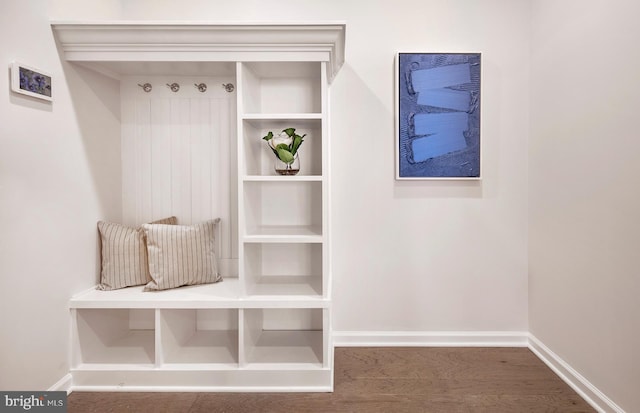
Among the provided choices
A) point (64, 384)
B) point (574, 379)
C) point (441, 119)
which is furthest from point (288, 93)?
point (574, 379)

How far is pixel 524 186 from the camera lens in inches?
99.3

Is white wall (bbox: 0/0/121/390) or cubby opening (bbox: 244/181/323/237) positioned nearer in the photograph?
white wall (bbox: 0/0/121/390)

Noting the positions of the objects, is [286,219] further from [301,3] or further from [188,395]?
[301,3]

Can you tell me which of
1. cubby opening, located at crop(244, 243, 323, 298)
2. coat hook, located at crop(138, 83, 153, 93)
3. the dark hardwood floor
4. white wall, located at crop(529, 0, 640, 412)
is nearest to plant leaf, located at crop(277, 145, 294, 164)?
cubby opening, located at crop(244, 243, 323, 298)

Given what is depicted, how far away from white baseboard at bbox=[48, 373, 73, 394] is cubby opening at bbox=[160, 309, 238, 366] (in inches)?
18.2

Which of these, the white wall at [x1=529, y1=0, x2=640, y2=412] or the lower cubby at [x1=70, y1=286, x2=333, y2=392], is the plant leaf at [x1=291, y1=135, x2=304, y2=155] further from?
the white wall at [x1=529, y1=0, x2=640, y2=412]

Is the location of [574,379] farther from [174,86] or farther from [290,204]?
[174,86]

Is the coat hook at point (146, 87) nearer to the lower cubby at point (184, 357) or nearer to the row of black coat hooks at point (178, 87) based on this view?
the row of black coat hooks at point (178, 87)

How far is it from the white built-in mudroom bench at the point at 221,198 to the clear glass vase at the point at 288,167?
0.08 meters

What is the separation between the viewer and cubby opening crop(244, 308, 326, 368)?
2.09m

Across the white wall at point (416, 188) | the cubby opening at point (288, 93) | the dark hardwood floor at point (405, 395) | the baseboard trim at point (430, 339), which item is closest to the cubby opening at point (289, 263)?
the white wall at point (416, 188)

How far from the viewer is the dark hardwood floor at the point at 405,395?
6.08 ft

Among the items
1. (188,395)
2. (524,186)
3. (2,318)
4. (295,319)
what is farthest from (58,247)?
(524,186)

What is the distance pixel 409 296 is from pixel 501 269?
62 centimetres
